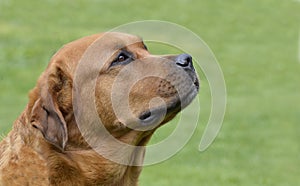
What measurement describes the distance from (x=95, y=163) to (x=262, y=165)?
7.73 meters

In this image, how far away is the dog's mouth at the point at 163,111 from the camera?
621cm

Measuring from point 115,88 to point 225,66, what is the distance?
1587 centimetres

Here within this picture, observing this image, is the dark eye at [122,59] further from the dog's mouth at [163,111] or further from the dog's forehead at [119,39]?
the dog's mouth at [163,111]

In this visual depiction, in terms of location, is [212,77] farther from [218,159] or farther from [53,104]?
[218,159]

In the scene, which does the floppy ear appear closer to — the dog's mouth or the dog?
the dog

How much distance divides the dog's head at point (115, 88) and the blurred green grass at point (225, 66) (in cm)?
518

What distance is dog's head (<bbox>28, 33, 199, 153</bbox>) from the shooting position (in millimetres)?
6137

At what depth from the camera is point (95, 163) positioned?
6.10 metres

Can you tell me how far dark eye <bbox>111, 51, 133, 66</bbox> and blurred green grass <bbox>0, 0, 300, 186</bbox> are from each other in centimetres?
511

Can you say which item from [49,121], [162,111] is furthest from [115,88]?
[49,121]

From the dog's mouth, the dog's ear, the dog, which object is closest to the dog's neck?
the dog

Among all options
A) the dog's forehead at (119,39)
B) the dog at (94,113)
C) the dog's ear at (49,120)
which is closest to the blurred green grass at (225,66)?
the dog's forehead at (119,39)

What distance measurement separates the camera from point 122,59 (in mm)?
6473

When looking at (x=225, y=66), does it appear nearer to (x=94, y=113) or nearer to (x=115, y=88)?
(x=115, y=88)
